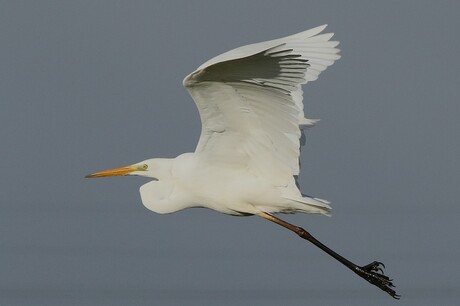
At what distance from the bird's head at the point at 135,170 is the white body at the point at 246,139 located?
2 cm

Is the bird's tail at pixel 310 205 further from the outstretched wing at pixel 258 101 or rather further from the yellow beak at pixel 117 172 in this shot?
the yellow beak at pixel 117 172

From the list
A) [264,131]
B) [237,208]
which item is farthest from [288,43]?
[237,208]

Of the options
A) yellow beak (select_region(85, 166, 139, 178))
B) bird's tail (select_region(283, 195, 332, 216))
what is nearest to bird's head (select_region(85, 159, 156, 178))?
yellow beak (select_region(85, 166, 139, 178))

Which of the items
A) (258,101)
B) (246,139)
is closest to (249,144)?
(246,139)

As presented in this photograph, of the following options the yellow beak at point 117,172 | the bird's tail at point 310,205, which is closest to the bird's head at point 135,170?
the yellow beak at point 117,172

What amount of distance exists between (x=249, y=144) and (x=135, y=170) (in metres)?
1.59

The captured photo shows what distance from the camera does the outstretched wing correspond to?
8266mm

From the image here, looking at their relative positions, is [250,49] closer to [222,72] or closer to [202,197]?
[222,72]

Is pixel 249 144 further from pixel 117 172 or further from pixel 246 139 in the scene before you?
pixel 117 172

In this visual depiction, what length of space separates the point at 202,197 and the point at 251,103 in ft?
4.68

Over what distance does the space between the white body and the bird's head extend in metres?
0.02

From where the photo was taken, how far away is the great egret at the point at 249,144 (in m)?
8.44

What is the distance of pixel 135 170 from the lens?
35.5ft

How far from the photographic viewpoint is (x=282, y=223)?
413 inches
